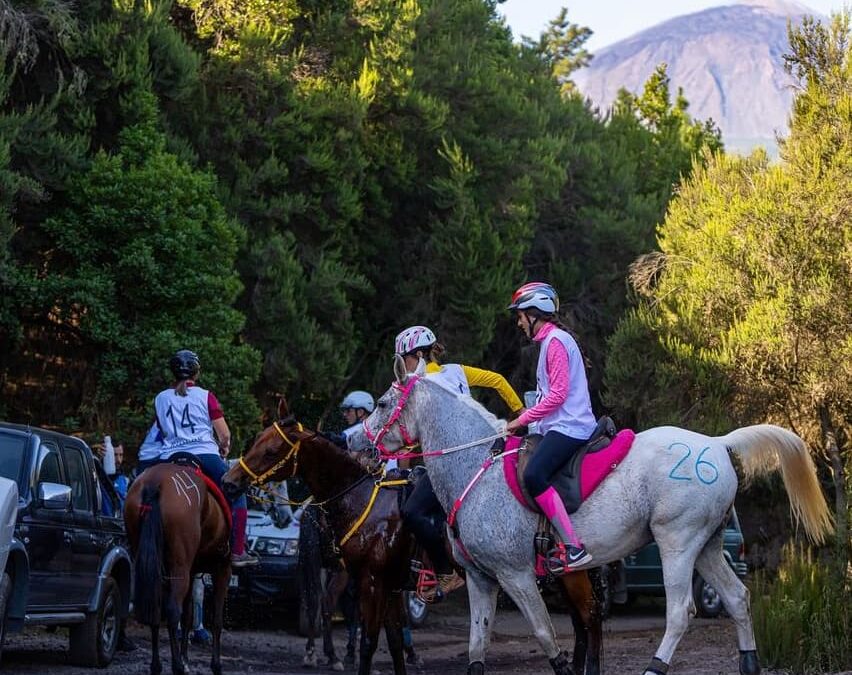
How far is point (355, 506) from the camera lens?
12.4 metres

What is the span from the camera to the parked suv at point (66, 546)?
11422mm

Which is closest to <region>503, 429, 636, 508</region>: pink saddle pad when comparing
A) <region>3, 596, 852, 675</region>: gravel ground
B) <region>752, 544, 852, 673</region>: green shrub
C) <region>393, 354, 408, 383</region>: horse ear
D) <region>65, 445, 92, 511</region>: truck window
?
<region>393, 354, 408, 383</region>: horse ear

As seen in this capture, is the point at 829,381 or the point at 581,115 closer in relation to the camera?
the point at 829,381

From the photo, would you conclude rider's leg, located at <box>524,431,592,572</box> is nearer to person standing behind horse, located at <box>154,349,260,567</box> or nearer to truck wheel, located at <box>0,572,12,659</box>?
truck wheel, located at <box>0,572,12,659</box>

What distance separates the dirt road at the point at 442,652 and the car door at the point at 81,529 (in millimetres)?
839

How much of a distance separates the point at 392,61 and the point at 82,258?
8753mm

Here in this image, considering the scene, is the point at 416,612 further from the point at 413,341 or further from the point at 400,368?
the point at 400,368

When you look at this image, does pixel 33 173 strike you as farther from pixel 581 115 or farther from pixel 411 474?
pixel 581 115

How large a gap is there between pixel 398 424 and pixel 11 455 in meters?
3.43

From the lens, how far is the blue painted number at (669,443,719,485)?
10344 millimetres

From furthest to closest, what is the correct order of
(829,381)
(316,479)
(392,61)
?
(392,61) < (829,381) < (316,479)

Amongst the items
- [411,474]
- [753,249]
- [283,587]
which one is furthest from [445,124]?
[411,474]

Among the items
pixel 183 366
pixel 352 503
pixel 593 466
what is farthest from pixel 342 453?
pixel 593 466

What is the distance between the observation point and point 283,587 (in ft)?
61.2
